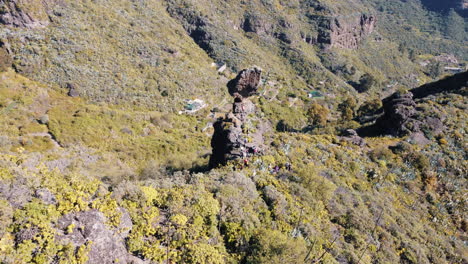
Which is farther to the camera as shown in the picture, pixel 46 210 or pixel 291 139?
pixel 291 139

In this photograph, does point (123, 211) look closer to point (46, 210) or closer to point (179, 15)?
point (46, 210)

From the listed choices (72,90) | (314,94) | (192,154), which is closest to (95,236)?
(192,154)

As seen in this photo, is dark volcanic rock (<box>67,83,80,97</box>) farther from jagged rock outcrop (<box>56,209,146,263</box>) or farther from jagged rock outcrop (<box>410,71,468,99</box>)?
jagged rock outcrop (<box>410,71,468,99</box>)

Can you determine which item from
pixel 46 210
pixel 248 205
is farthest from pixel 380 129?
pixel 46 210

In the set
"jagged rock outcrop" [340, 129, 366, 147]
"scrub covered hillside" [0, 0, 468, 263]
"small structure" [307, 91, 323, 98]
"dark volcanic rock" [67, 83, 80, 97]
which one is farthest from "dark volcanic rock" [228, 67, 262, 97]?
"small structure" [307, 91, 323, 98]

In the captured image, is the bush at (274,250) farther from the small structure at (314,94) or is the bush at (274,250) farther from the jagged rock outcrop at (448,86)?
the small structure at (314,94)

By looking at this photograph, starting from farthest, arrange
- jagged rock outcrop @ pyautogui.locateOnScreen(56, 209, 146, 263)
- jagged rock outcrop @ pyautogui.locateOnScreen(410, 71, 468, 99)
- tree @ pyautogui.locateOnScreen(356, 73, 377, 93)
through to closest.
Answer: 1. tree @ pyautogui.locateOnScreen(356, 73, 377, 93)
2. jagged rock outcrop @ pyautogui.locateOnScreen(410, 71, 468, 99)
3. jagged rock outcrop @ pyautogui.locateOnScreen(56, 209, 146, 263)

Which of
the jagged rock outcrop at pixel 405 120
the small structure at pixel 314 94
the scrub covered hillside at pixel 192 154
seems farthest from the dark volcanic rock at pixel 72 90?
the small structure at pixel 314 94
